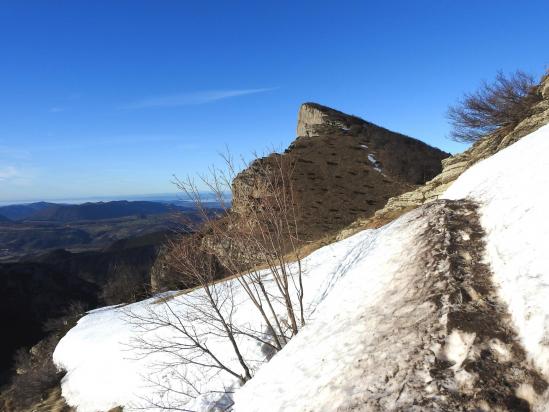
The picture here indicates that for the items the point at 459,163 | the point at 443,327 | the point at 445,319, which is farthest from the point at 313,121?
the point at 443,327

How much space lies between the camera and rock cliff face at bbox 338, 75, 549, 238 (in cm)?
1683

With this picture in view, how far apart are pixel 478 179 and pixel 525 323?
6.99 m

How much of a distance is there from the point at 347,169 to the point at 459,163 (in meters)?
34.1

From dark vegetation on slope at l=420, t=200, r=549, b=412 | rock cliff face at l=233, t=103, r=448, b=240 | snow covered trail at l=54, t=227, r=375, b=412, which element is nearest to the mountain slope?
dark vegetation on slope at l=420, t=200, r=549, b=412

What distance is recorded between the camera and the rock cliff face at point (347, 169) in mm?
41906

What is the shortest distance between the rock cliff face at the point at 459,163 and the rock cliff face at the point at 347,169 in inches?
282

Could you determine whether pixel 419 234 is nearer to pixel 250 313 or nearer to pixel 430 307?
pixel 430 307

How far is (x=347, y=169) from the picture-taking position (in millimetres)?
56156

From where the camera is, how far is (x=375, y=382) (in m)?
5.25

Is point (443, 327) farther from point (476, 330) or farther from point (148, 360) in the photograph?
point (148, 360)

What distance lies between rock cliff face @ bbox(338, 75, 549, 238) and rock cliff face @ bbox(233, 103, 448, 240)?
7.15 metres

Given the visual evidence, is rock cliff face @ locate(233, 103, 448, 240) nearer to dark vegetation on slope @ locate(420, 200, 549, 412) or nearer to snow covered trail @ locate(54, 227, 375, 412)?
snow covered trail @ locate(54, 227, 375, 412)

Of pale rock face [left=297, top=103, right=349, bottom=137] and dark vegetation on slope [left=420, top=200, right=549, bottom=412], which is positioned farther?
pale rock face [left=297, top=103, right=349, bottom=137]

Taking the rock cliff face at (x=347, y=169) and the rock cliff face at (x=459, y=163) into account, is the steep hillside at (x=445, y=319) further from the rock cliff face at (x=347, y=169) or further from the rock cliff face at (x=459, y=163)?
the rock cliff face at (x=347, y=169)
